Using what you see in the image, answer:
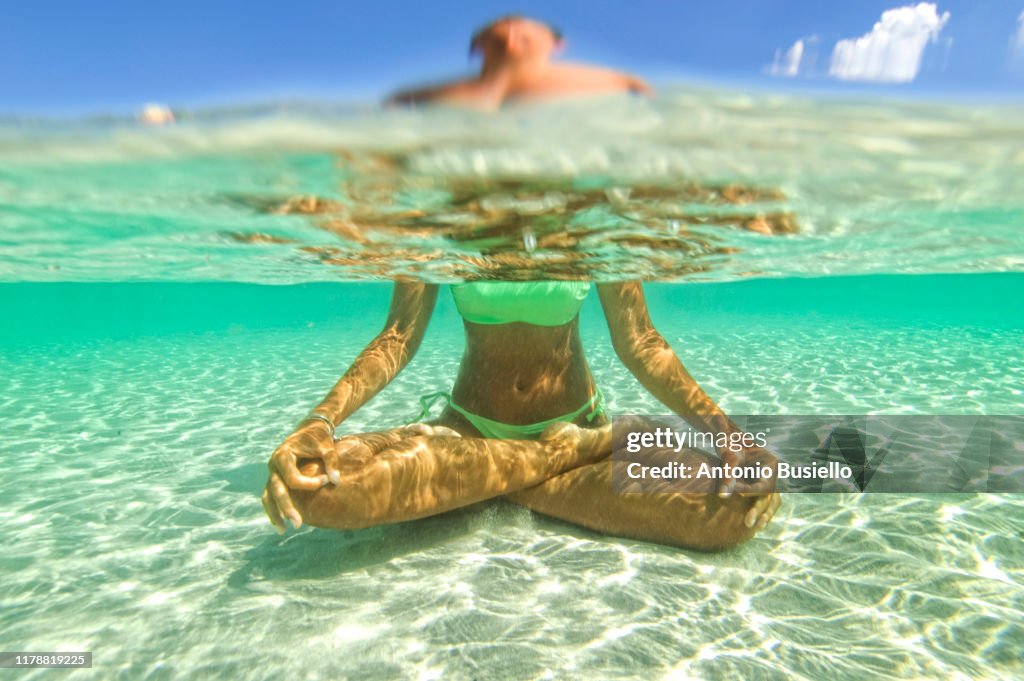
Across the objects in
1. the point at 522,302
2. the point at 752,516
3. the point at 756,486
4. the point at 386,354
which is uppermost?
the point at 522,302

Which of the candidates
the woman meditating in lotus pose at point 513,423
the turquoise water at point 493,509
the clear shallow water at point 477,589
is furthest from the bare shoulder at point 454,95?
the clear shallow water at point 477,589

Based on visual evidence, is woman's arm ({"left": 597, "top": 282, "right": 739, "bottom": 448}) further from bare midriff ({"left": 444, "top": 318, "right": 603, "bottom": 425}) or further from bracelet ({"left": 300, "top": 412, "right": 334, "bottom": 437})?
bracelet ({"left": 300, "top": 412, "right": 334, "bottom": 437})

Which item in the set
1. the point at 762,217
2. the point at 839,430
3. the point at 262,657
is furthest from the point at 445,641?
the point at 839,430

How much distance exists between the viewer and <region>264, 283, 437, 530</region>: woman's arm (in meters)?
2.91

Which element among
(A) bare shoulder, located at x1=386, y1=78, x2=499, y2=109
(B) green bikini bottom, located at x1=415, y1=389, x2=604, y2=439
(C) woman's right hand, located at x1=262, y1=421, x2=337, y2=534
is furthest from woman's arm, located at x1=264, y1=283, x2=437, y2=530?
(A) bare shoulder, located at x1=386, y1=78, x2=499, y2=109

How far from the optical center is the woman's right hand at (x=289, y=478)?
2869 mm

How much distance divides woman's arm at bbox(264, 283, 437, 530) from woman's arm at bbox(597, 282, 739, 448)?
5.93 ft

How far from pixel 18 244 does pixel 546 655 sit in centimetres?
845

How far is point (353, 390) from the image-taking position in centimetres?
412

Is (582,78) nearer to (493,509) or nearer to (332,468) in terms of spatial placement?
(332,468)

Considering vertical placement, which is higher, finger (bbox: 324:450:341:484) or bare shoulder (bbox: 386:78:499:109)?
bare shoulder (bbox: 386:78:499:109)

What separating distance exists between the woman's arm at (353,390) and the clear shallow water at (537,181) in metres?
0.84

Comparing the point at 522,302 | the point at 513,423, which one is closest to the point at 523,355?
the point at 522,302

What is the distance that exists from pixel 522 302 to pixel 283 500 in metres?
2.35
